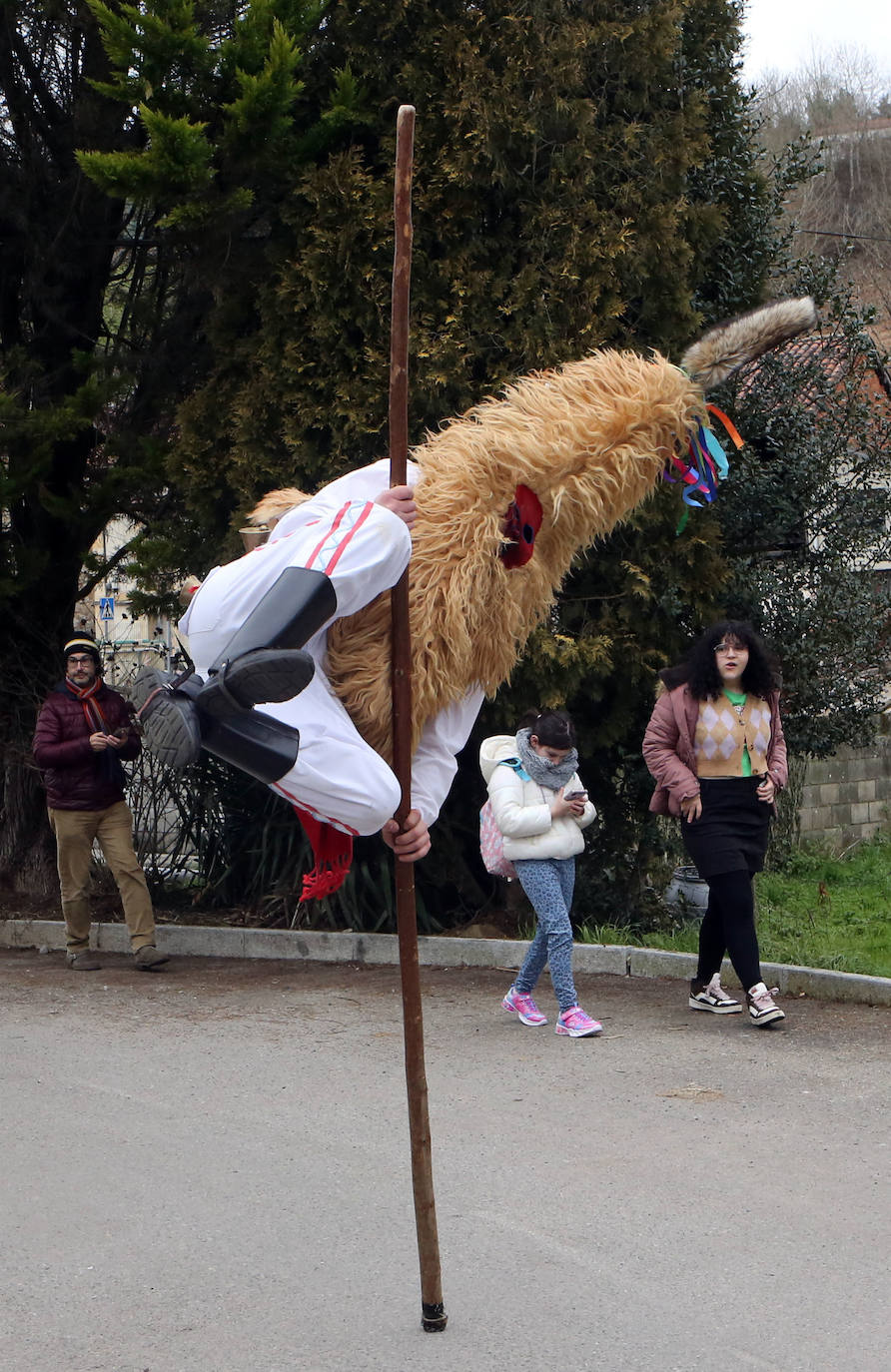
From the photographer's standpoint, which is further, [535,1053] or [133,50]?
[133,50]

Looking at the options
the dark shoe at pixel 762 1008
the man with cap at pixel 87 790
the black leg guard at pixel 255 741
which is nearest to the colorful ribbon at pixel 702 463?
the black leg guard at pixel 255 741

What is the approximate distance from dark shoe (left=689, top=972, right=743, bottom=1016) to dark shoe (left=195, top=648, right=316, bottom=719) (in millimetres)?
4838

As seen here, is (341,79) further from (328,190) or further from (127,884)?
(127,884)

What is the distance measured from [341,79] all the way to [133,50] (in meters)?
1.10

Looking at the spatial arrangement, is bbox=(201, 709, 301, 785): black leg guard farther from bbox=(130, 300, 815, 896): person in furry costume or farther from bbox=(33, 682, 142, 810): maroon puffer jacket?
bbox=(33, 682, 142, 810): maroon puffer jacket

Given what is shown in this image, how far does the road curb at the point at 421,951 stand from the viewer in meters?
7.66

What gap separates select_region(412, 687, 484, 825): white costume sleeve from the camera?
3.65 metres

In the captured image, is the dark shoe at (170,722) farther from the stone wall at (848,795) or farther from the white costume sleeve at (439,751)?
the stone wall at (848,795)

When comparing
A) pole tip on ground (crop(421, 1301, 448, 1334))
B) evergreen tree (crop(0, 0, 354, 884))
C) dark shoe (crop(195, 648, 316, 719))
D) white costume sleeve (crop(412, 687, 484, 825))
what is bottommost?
pole tip on ground (crop(421, 1301, 448, 1334))

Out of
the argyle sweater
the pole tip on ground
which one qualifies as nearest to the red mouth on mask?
the pole tip on ground

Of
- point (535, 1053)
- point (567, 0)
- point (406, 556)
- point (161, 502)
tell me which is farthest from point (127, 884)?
point (406, 556)

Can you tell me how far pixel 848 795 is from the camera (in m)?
12.9

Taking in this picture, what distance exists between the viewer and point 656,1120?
578 centimetres

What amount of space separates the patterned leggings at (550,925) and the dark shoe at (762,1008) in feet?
2.65
